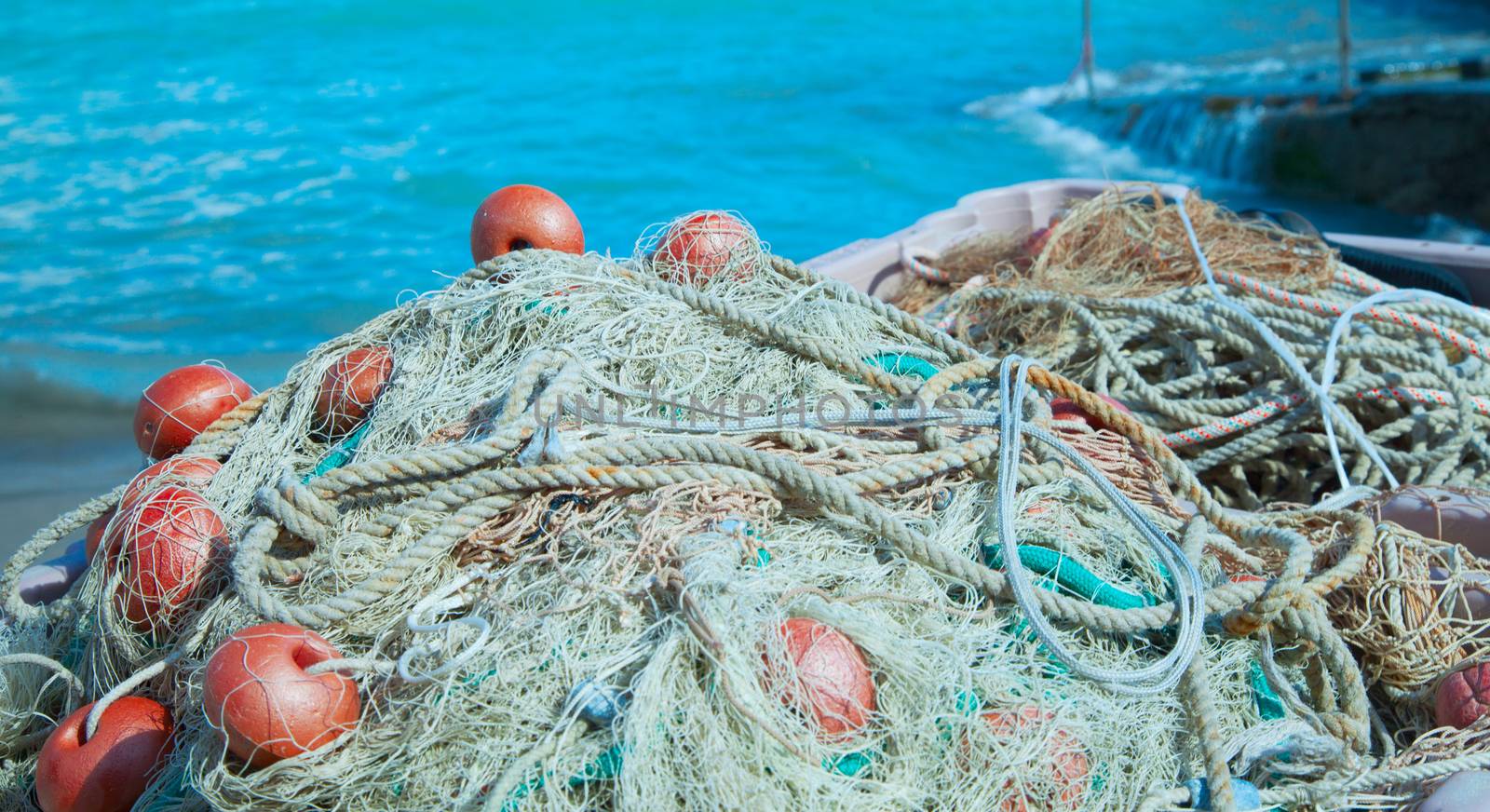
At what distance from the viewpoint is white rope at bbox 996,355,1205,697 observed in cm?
192

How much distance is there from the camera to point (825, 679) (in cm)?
173

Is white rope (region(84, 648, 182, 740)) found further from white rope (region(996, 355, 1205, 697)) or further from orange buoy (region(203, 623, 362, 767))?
white rope (region(996, 355, 1205, 697))

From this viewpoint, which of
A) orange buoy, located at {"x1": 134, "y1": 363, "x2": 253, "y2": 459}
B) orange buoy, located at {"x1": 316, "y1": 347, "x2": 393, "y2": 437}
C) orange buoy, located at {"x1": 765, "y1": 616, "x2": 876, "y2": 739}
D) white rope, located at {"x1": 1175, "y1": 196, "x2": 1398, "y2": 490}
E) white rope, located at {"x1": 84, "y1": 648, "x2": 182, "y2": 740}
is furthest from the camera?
white rope, located at {"x1": 1175, "y1": 196, "x2": 1398, "y2": 490}

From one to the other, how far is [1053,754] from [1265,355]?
6.58 ft

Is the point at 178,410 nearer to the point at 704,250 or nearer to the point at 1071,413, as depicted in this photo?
the point at 704,250

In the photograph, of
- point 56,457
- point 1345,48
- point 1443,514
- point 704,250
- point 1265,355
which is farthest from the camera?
point 1345,48

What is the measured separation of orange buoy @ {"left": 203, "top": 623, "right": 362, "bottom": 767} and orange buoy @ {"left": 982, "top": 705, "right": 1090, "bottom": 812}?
1.10 m

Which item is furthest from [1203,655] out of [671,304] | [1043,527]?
[671,304]

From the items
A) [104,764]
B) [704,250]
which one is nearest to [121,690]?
[104,764]

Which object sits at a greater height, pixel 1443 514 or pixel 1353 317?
pixel 1353 317

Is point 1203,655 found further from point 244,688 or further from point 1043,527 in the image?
point 244,688

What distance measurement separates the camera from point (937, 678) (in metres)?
1.81

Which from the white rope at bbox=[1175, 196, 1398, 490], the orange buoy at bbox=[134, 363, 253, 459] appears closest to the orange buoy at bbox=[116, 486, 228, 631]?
the orange buoy at bbox=[134, 363, 253, 459]

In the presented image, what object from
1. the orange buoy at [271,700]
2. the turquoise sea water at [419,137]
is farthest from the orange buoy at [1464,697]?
the turquoise sea water at [419,137]
